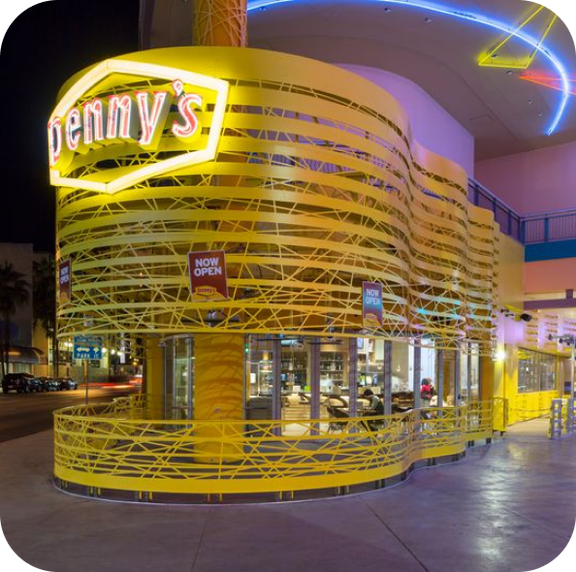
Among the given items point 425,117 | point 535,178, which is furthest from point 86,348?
point 535,178

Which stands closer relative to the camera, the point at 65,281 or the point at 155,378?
the point at 65,281

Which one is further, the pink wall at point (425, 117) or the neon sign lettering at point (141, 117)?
the pink wall at point (425, 117)

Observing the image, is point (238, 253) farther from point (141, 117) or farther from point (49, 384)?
point (49, 384)

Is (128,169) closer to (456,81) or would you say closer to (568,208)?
(456,81)

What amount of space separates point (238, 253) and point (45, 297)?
66.0 meters

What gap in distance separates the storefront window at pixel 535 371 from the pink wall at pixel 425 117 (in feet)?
31.2

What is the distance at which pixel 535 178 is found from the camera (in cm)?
3331

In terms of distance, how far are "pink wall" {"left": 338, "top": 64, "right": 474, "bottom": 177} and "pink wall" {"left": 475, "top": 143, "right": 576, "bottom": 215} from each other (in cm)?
535

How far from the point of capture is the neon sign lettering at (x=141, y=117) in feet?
41.1

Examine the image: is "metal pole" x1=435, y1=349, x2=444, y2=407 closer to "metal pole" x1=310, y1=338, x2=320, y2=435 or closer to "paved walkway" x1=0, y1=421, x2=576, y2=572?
"metal pole" x1=310, y1=338, x2=320, y2=435

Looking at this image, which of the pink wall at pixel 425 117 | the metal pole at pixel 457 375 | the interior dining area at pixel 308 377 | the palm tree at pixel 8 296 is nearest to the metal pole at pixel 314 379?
the interior dining area at pixel 308 377

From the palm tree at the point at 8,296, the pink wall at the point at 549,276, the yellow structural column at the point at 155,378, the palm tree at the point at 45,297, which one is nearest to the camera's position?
the yellow structural column at the point at 155,378

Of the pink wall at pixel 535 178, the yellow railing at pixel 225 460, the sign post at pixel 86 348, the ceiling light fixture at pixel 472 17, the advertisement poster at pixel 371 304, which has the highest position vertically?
the ceiling light fixture at pixel 472 17

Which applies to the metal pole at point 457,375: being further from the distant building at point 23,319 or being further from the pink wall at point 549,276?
the distant building at point 23,319
